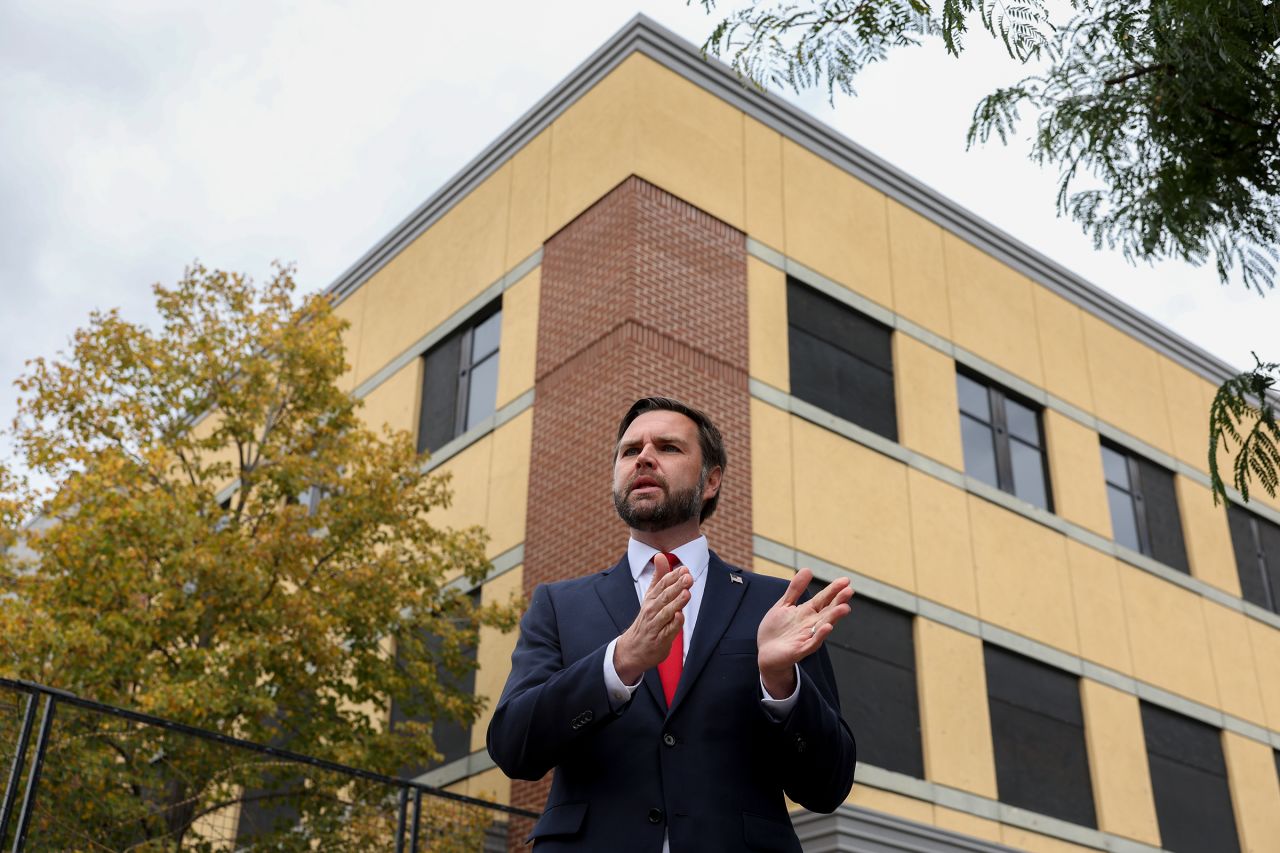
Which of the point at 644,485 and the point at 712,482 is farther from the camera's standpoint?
the point at 712,482

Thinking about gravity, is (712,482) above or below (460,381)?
below

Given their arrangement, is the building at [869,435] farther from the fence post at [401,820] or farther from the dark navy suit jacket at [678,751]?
the dark navy suit jacket at [678,751]

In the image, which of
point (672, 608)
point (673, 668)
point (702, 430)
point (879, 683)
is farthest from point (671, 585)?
point (879, 683)

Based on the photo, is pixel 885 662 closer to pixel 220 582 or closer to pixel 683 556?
pixel 220 582

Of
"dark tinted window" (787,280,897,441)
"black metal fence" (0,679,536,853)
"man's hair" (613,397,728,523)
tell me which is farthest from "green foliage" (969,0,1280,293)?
"dark tinted window" (787,280,897,441)

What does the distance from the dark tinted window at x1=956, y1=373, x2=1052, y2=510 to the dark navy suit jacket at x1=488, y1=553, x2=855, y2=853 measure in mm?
16414

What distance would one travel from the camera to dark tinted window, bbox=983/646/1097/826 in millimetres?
17812

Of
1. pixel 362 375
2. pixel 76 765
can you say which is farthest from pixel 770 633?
pixel 362 375

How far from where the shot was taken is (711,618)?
13.0 feet

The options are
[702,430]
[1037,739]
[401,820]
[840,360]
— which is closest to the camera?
[702,430]

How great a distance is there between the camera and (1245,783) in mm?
20578

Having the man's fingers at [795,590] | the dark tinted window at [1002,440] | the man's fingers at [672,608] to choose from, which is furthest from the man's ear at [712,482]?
the dark tinted window at [1002,440]

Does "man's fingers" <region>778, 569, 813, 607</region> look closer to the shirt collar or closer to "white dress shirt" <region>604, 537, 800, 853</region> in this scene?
"white dress shirt" <region>604, 537, 800, 853</region>

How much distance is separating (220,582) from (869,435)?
869 centimetres
